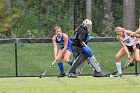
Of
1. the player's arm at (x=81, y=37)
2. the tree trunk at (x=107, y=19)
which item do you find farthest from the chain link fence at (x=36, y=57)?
the tree trunk at (x=107, y=19)

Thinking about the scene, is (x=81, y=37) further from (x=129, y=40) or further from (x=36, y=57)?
(x=36, y=57)

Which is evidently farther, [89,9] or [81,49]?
[89,9]

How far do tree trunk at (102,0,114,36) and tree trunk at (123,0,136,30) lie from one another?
969mm

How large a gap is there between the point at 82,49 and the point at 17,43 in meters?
4.10

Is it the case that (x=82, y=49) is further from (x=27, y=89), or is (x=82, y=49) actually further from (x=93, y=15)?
(x=93, y=15)

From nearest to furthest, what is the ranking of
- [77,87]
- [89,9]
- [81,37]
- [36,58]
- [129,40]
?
[77,87] < [81,37] < [129,40] < [36,58] < [89,9]

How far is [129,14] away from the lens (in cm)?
2944

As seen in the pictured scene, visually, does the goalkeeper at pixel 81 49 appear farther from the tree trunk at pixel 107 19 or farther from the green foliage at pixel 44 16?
the tree trunk at pixel 107 19

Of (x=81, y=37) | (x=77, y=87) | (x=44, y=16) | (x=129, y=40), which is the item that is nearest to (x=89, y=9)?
(x=44, y=16)

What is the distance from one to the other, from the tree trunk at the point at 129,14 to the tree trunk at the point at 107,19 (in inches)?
38.2

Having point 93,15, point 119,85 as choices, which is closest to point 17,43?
point 119,85

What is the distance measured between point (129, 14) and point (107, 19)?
98.9 inches

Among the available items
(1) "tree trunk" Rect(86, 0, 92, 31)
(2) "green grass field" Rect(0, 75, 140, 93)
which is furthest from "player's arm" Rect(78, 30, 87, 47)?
(1) "tree trunk" Rect(86, 0, 92, 31)

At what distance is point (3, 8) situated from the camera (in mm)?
29047
